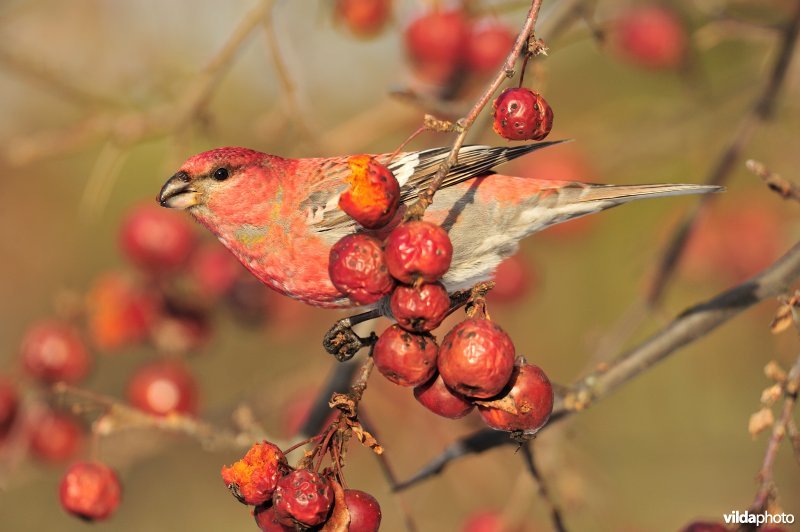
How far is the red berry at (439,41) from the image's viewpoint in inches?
155

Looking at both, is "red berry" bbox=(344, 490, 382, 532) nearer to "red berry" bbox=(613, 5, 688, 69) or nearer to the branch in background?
the branch in background

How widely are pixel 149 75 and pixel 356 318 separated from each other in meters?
1.68

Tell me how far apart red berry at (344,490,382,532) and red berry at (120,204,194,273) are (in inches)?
85.9

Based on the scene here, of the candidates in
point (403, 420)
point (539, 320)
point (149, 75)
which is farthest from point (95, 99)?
point (539, 320)

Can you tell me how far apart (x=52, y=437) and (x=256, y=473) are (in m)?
2.04

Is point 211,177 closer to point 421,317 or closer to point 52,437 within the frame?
point 52,437

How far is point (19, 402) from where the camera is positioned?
3463 millimetres

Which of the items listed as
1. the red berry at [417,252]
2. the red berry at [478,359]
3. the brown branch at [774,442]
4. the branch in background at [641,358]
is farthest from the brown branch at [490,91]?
the branch in background at [641,358]

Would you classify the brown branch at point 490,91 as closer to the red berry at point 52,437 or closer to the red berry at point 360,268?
the red berry at point 360,268

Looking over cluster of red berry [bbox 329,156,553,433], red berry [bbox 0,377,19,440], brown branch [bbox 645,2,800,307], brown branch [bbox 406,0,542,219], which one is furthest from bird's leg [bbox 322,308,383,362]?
red berry [bbox 0,377,19,440]

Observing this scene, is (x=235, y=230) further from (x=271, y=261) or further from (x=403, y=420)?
(x=403, y=420)

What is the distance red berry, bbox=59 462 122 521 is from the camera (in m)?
2.58

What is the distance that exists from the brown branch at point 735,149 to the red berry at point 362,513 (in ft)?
6.21

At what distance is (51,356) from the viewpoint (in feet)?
11.4
